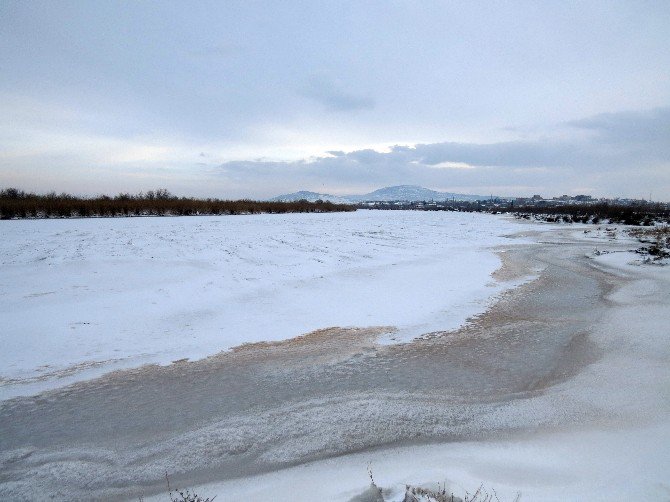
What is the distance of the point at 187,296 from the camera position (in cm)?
823

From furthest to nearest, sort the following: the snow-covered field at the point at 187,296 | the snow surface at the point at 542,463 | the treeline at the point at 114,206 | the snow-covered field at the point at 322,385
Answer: the treeline at the point at 114,206 < the snow-covered field at the point at 187,296 < the snow-covered field at the point at 322,385 < the snow surface at the point at 542,463

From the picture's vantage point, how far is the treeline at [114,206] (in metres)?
24.1

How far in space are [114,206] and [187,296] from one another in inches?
922

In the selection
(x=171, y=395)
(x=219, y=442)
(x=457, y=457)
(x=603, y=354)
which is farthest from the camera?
(x=603, y=354)

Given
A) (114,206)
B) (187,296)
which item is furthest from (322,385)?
(114,206)

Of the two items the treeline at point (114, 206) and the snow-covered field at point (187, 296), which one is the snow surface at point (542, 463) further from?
the treeline at point (114, 206)

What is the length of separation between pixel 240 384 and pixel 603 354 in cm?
531

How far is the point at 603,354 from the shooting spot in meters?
5.84

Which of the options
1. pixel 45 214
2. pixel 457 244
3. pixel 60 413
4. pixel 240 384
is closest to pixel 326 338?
pixel 240 384

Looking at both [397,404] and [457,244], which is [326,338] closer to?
[397,404]

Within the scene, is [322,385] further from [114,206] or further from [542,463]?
[114,206]

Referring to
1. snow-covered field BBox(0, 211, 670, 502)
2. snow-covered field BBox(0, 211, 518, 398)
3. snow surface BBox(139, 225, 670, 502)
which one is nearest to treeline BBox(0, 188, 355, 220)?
snow-covered field BBox(0, 211, 518, 398)

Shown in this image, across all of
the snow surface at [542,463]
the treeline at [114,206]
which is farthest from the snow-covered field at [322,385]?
the treeline at [114,206]

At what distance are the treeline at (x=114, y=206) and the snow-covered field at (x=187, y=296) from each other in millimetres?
11913
